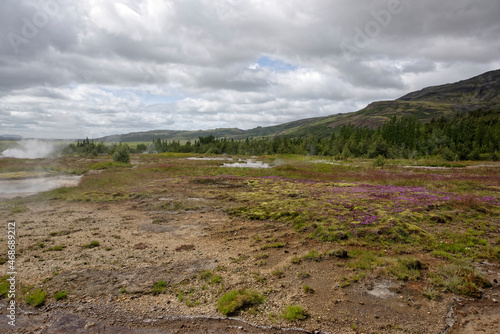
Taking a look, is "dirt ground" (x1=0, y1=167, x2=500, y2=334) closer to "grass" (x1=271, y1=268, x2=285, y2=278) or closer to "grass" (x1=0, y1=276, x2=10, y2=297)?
"grass" (x1=271, y1=268, x2=285, y2=278)

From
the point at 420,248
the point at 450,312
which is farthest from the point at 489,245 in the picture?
the point at 450,312

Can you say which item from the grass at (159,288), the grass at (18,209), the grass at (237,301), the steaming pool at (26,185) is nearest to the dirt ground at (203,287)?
the grass at (159,288)

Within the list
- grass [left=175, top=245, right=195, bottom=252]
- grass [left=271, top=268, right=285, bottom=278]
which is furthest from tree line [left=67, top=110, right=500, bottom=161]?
grass [left=271, top=268, right=285, bottom=278]

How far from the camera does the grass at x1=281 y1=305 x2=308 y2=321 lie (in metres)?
7.52

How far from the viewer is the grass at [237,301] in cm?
795

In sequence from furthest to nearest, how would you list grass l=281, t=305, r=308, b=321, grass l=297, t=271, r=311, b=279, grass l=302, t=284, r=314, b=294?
grass l=297, t=271, r=311, b=279, grass l=302, t=284, r=314, b=294, grass l=281, t=305, r=308, b=321

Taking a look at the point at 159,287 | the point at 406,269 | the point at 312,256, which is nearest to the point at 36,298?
the point at 159,287

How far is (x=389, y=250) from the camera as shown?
1192 centimetres

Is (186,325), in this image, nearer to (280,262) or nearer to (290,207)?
(280,262)

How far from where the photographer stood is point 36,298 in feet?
28.3

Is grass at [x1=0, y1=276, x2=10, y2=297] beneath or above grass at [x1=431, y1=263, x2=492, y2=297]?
above

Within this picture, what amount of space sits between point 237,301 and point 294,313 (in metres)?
1.89

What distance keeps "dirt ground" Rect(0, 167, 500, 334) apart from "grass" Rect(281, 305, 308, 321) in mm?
165

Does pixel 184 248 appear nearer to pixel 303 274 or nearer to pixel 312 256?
pixel 303 274
